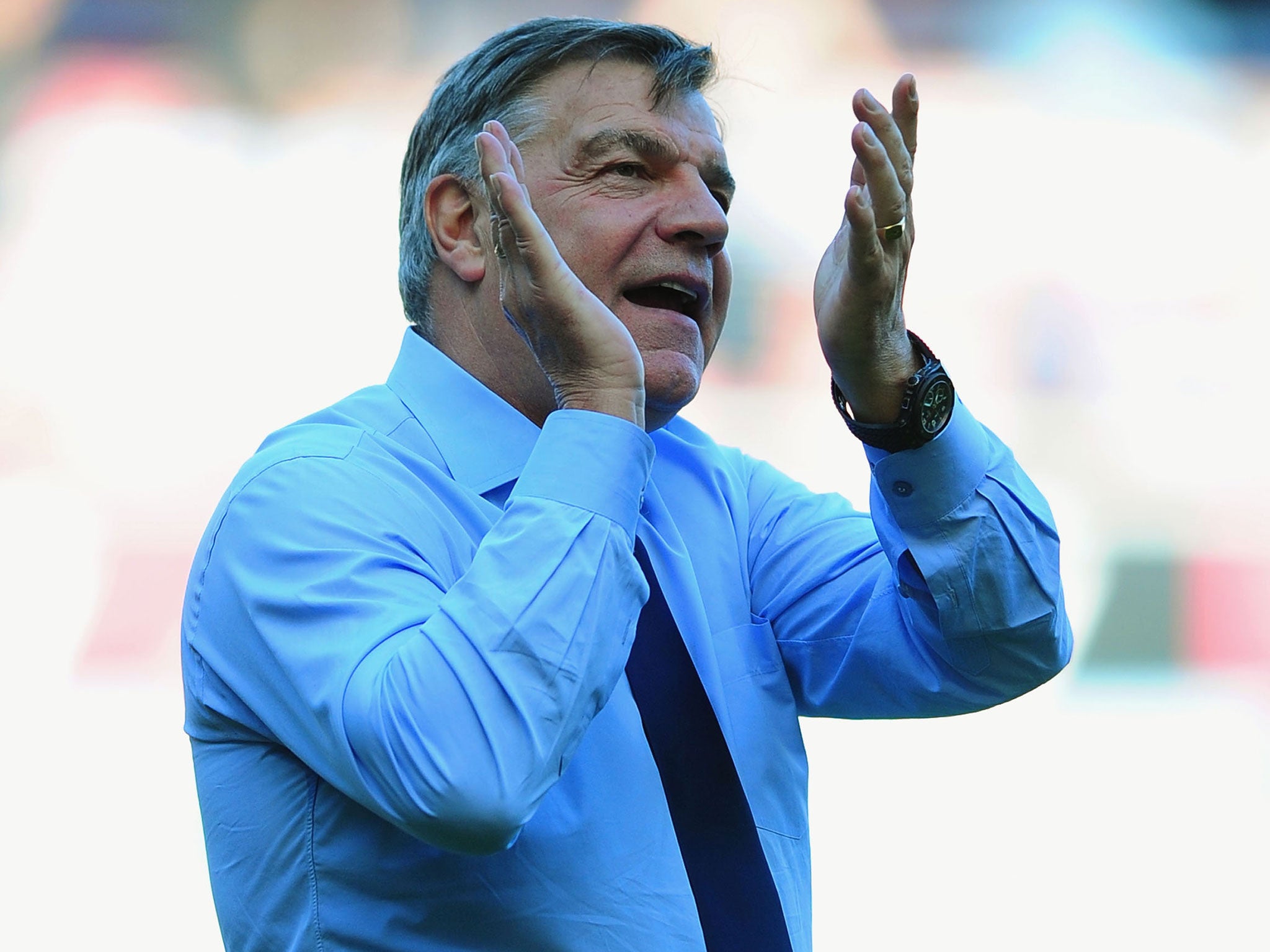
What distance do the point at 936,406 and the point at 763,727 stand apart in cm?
38

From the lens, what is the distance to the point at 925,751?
11.1 feet

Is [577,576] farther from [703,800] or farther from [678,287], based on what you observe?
[678,287]

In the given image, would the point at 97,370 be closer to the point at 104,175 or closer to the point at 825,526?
the point at 104,175

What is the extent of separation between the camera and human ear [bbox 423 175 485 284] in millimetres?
1489

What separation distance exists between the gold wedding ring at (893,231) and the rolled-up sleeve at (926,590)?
7.7 inches

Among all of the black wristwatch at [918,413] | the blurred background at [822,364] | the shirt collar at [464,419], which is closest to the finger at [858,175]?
the black wristwatch at [918,413]

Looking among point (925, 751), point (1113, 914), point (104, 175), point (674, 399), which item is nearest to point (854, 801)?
point (925, 751)

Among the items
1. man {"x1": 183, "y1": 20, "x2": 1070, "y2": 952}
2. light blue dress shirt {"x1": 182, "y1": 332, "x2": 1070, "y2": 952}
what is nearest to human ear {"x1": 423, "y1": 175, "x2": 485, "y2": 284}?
man {"x1": 183, "y1": 20, "x2": 1070, "y2": 952}

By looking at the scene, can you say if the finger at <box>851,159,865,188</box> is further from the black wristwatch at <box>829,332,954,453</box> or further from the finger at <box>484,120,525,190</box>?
the finger at <box>484,120,525,190</box>

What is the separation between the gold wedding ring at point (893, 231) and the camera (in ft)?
4.14

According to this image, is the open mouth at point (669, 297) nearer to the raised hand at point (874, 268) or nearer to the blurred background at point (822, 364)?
the raised hand at point (874, 268)

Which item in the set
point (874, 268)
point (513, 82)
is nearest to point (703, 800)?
point (874, 268)

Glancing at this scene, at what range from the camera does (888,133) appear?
1268 mm

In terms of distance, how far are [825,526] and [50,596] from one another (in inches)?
86.6
